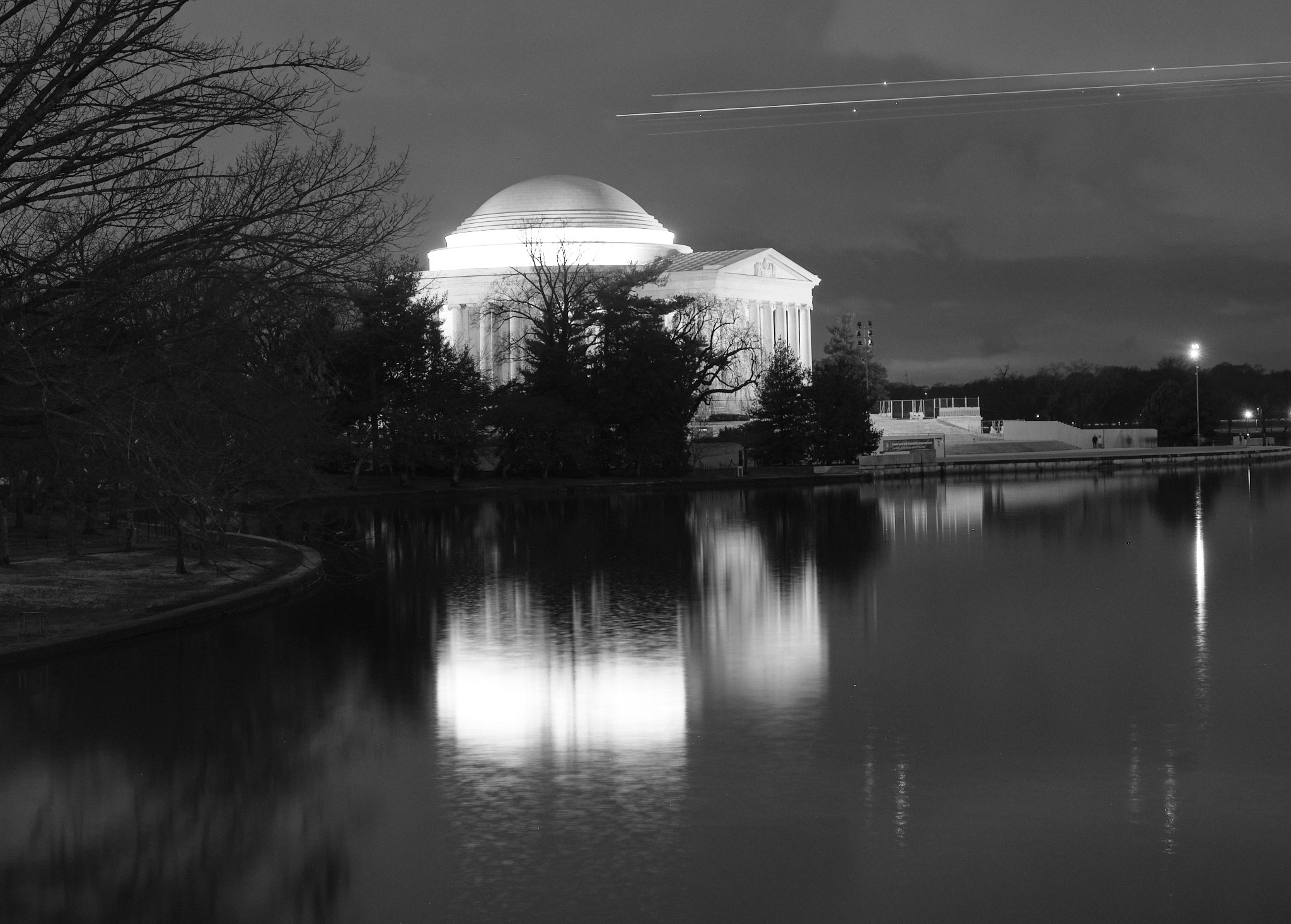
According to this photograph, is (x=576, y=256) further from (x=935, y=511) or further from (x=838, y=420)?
(x=935, y=511)

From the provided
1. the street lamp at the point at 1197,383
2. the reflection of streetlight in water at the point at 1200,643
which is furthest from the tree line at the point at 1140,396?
the reflection of streetlight in water at the point at 1200,643

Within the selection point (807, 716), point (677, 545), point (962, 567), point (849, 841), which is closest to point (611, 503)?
point (677, 545)

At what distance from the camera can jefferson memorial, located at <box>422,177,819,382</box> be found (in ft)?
323

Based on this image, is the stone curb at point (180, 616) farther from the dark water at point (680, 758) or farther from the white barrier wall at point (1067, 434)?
the white barrier wall at point (1067, 434)

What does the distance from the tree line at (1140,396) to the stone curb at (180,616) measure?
8203 centimetres

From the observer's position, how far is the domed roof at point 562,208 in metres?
100

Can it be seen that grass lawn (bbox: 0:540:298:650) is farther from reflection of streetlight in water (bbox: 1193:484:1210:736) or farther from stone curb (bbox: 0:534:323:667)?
reflection of streetlight in water (bbox: 1193:484:1210:736)

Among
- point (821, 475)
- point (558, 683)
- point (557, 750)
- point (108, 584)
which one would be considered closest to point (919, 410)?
point (821, 475)

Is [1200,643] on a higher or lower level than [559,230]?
lower

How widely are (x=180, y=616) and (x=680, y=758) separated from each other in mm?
10866

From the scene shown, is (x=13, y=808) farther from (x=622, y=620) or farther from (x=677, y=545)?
(x=677, y=545)

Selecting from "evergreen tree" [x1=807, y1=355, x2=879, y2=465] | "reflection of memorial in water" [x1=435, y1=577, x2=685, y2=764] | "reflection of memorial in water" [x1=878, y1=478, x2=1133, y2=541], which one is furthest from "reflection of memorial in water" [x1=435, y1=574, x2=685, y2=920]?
"evergreen tree" [x1=807, y1=355, x2=879, y2=465]

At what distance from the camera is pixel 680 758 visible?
1158 cm

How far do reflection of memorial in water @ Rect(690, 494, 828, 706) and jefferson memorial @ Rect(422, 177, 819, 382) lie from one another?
67.4 meters
